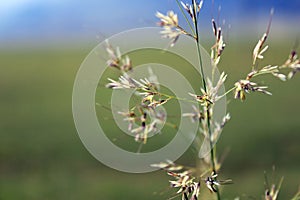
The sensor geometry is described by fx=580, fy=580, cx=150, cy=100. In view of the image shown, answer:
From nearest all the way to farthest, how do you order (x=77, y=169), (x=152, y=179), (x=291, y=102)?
(x=152, y=179) → (x=77, y=169) → (x=291, y=102)

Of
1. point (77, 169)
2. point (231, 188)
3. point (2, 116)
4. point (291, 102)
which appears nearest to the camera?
point (231, 188)

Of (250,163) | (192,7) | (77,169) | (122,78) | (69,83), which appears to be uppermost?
(69,83)

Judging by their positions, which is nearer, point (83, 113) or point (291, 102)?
point (83, 113)

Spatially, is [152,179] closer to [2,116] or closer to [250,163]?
[250,163]

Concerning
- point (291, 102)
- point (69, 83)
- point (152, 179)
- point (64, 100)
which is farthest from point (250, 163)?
point (69, 83)

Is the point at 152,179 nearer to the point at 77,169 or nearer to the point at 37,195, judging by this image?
the point at 77,169

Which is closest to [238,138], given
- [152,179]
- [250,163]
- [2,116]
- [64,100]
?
[250,163]

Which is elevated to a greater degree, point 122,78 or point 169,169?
point 122,78
